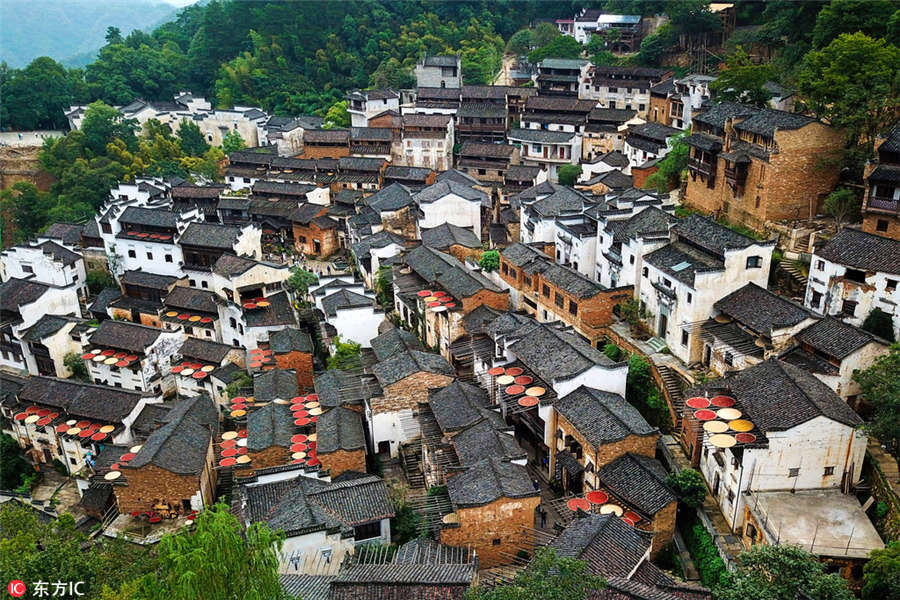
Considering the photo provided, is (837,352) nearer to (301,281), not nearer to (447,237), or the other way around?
(447,237)

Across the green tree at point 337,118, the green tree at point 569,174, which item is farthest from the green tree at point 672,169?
the green tree at point 337,118

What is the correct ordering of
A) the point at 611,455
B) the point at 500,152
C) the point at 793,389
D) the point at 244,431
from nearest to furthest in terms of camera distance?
the point at 793,389 → the point at 611,455 → the point at 244,431 → the point at 500,152

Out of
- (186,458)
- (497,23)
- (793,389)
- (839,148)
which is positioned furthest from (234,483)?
(497,23)

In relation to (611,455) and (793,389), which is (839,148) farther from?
(611,455)

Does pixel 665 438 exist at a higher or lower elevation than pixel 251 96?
lower

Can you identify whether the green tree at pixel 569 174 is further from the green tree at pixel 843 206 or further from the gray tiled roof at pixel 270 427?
the gray tiled roof at pixel 270 427

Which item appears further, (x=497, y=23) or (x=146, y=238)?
(x=497, y=23)

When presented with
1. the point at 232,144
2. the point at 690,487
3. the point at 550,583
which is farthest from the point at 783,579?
the point at 232,144
